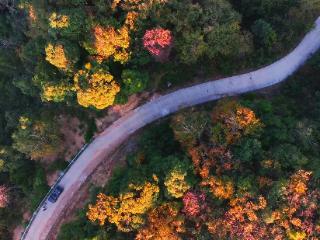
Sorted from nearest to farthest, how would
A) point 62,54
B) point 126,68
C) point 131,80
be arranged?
1. point 62,54
2. point 131,80
3. point 126,68

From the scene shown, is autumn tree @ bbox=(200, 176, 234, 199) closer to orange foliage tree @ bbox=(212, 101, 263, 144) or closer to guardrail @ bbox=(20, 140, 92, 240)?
orange foliage tree @ bbox=(212, 101, 263, 144)

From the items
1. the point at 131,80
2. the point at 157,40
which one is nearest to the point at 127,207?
the point at 131,80

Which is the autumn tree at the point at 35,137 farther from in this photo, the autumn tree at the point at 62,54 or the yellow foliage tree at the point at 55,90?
the autumn tree at the point at 62,54

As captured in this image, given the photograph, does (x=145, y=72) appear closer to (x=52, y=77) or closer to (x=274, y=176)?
(x=52, y=77)

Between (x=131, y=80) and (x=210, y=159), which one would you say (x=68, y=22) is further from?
(x=210, y=159)

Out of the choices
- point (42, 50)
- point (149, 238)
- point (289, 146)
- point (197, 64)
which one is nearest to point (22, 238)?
point (149, 238)

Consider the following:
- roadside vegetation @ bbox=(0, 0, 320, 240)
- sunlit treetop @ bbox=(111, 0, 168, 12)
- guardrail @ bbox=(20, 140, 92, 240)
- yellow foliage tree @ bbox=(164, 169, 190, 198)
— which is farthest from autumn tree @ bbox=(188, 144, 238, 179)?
guardrail @ bbox=(20, 140, 92, 240)

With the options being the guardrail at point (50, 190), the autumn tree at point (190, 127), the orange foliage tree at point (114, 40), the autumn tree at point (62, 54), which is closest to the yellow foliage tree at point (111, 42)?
the orange foliage tree at point (114, 40)
